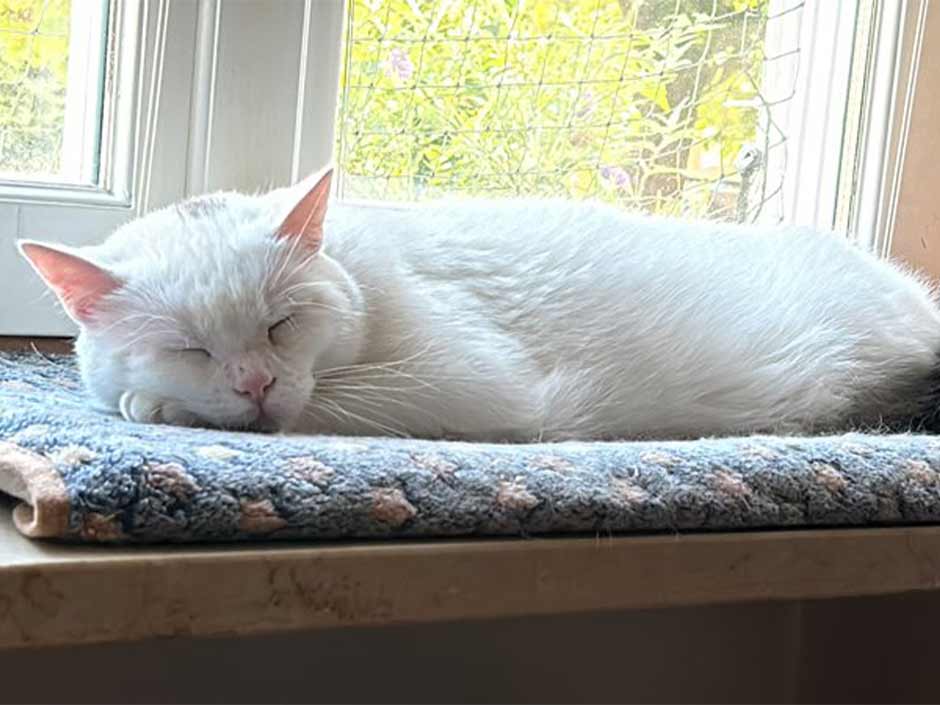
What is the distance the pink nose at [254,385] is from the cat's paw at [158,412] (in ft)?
0.17

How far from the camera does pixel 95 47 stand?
51.0 inches

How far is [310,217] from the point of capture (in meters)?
0.96

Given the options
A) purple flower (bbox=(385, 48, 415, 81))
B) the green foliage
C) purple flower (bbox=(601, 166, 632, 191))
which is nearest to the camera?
the green foliage

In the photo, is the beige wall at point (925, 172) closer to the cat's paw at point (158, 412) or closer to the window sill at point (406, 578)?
the window sill at point (406, 578)

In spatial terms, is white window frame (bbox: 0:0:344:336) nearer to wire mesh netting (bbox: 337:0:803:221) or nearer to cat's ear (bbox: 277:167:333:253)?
wire mesh netting (bbox: 337:0:803:221)

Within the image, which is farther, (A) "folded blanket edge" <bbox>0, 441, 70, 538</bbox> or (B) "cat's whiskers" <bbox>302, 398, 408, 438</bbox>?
(B) "cat's whiskers" <bbox>302, 398, 408, 438</bbox>

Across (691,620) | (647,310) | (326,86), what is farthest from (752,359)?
(326,86)

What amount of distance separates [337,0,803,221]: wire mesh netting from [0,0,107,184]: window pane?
10.4 inches

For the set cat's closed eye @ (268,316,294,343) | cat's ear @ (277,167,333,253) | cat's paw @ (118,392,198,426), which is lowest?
cat's paw @ (118,392,198,426)

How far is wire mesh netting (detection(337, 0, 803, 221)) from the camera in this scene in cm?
139

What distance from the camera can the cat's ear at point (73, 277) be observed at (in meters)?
0.89

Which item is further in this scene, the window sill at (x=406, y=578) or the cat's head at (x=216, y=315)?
the cat's head at (x=216, y=315)

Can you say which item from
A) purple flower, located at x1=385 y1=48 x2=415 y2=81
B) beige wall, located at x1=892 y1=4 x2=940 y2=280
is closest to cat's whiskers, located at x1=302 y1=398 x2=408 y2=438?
purple flower, located at x1=385 y1=48 x2=415 y2=81

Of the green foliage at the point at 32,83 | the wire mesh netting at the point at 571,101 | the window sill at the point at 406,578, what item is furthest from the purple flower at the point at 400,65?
the window sill at the point at 406,578
